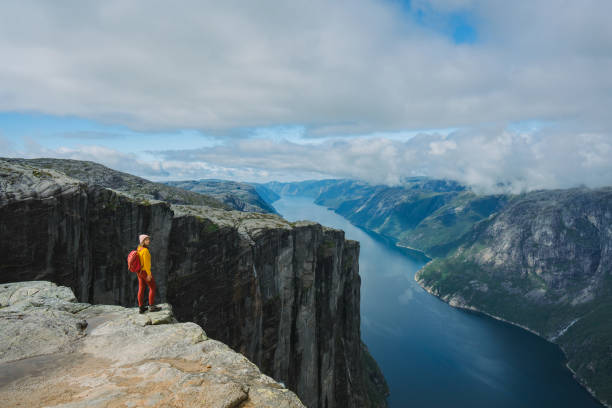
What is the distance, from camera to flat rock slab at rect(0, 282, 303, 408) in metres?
10.7

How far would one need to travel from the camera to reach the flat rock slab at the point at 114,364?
10711 millimetres

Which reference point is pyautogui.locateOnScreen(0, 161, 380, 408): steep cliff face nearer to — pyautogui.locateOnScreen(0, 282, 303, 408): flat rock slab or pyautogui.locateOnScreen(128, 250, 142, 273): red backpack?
pyautogui.locateOnScreen(0, 282, 303, 408): flat rock slab

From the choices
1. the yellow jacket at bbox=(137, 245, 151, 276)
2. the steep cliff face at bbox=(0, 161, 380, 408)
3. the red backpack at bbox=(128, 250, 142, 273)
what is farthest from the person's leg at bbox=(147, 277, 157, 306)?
the steep cliff face at bbox=(0, 161, 380, 408)

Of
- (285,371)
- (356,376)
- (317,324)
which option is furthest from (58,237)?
(356,376)

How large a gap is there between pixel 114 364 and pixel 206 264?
33.7 m

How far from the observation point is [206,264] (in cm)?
4612

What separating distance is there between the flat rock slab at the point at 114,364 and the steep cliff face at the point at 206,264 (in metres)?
9.52

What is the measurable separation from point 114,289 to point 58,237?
905cm

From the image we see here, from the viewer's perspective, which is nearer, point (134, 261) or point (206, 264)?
point (134, 261)

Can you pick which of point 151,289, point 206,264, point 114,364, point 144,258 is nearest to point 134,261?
point 144,258

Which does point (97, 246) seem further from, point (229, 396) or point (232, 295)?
point (229, 396)

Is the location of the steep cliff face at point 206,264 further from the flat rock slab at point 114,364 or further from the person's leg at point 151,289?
the person's leg at point 151,289

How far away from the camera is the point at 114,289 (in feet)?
110

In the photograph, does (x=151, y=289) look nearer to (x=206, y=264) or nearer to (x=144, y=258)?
(x=144, y=258)
